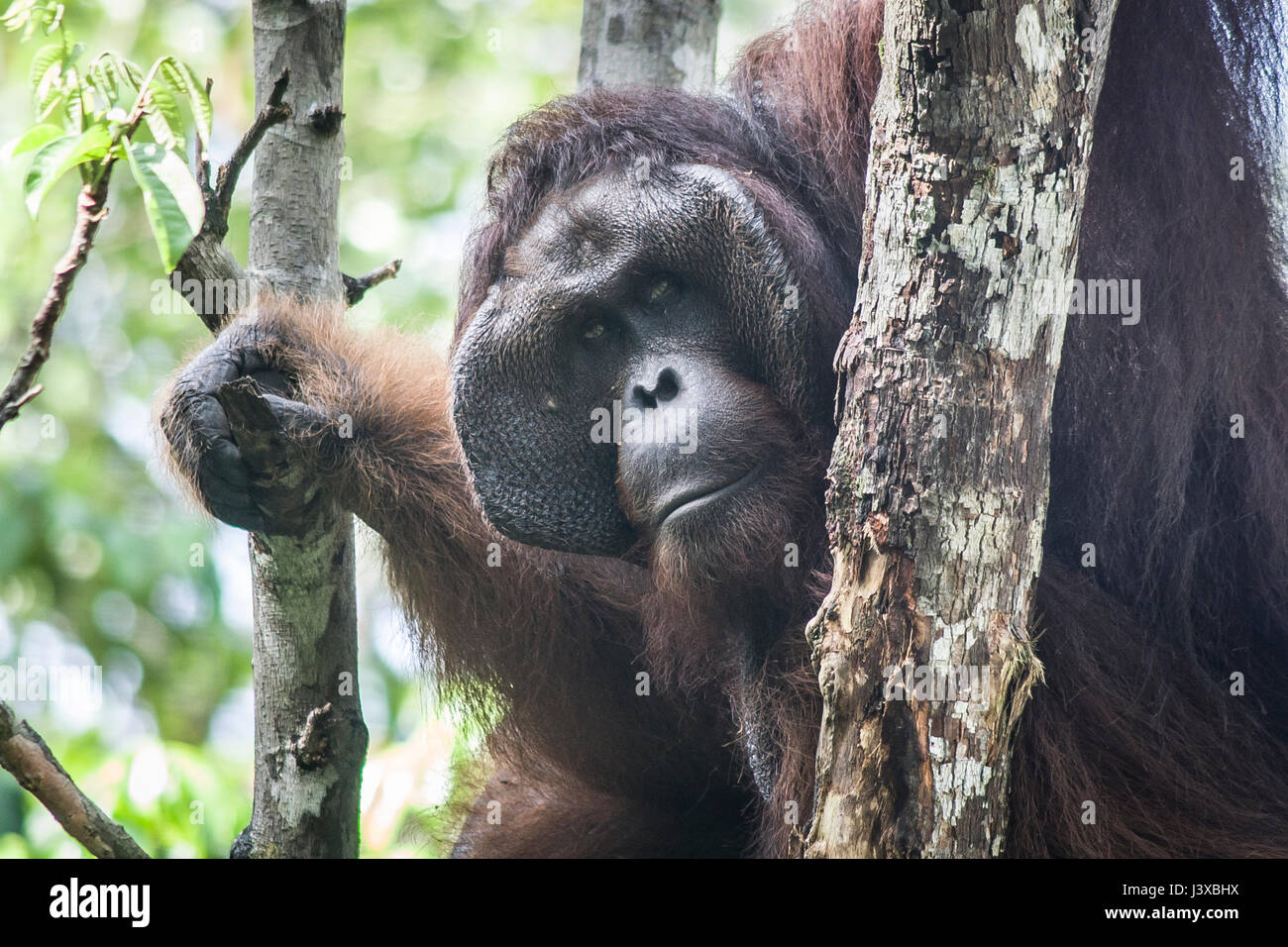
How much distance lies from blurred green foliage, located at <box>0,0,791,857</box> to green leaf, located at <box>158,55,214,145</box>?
1.52m

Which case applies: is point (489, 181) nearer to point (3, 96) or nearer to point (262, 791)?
point (262, 791)

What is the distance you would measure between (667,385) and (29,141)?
1247 mm

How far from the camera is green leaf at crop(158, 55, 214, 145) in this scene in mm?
2443

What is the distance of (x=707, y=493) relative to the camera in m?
2.57

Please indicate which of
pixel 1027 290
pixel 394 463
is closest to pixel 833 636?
pixel 1027 290

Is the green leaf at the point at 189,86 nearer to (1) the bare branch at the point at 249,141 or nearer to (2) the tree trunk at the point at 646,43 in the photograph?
(1) the bare branch at the point at 249,141

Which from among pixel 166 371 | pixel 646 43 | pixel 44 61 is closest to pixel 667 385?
pixel 44 61

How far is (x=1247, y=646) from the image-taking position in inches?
111

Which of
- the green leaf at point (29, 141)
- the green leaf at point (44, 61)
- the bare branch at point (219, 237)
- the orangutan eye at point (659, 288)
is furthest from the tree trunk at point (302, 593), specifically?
the orangutan eye at point (659, 288)

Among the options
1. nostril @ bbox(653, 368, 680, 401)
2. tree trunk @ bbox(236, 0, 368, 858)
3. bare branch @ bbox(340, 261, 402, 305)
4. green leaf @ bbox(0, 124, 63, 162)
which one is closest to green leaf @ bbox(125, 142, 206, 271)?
green leaf @ bbox(0, 124, 63, 162)

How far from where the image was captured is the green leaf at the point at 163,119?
2285 mm

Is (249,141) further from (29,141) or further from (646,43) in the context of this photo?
(646,43)

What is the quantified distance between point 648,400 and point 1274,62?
1.41m

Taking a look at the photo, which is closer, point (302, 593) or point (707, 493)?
point (707, 493)
